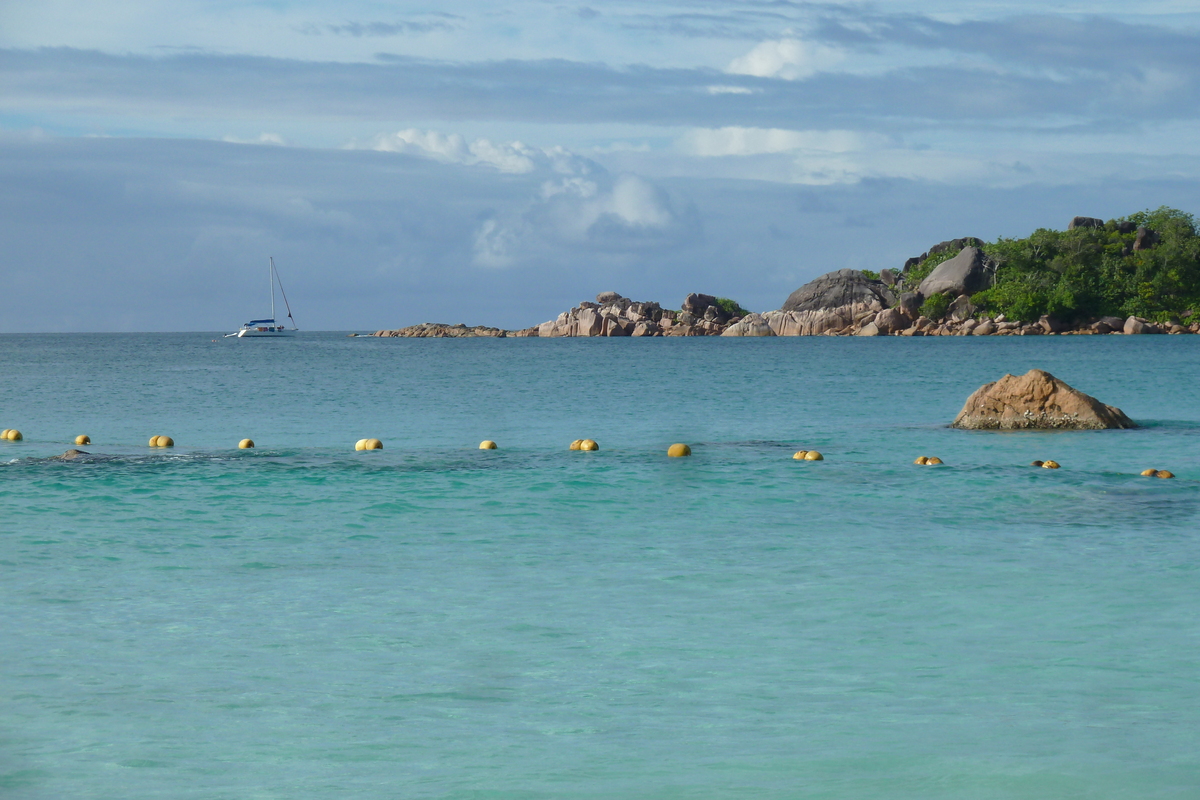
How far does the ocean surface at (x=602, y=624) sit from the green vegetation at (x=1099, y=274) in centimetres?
10412

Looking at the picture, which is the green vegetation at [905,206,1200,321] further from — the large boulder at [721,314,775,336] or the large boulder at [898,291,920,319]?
the large boulder at [721,314,775,336]

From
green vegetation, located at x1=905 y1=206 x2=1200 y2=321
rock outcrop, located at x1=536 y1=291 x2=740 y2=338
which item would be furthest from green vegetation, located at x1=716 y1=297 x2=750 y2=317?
green vegetation, located at x1=905 y1=206 x2=1200 y2=321

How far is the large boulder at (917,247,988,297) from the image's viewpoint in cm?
12638

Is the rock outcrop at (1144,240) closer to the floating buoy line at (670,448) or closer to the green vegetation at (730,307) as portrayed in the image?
the green vegetation at (730,307)

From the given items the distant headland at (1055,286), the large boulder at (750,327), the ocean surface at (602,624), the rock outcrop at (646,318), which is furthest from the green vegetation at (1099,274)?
the ocean surface at (602,624)

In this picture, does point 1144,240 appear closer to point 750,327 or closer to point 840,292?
point 840,292

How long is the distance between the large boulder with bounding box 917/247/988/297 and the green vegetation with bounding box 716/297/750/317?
43.9 meters

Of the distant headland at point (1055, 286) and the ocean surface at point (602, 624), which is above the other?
the distant headland at point (1055, 286)

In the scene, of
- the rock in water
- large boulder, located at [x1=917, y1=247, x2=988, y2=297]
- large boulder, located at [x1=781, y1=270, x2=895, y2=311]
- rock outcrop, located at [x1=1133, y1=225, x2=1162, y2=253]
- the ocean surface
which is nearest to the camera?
the ocean surface

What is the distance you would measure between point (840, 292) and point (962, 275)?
69.8ft

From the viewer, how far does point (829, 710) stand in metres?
7.93

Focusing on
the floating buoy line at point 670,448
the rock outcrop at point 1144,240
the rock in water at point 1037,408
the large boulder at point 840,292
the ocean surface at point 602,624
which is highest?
the rock outcrop at point 1144,240

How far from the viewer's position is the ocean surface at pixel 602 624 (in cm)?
704

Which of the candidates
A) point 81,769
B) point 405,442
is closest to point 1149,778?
point 81,769
